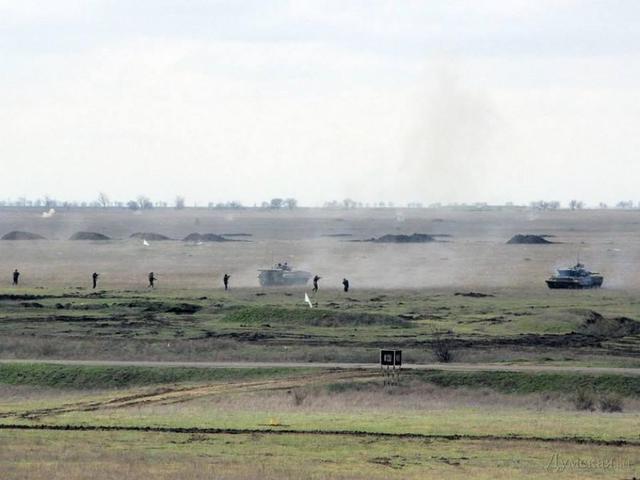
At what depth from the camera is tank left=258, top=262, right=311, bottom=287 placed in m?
109

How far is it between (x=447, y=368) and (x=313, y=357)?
753cm

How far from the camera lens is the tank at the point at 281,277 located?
109375 mm

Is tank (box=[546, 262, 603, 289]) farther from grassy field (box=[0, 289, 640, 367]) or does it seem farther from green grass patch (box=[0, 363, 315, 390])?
green grass patch (box=[0, 363, 315, 390])

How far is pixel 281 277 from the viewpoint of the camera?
110m

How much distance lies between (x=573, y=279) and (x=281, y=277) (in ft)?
76.2

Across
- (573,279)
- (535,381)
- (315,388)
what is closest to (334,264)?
(573,279)

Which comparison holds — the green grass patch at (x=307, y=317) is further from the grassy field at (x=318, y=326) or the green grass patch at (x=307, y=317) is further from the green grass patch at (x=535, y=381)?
the green grass patch at (x=535, y=381)

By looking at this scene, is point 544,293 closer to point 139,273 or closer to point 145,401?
point 139,273

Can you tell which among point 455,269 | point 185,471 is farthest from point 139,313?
point 455,269

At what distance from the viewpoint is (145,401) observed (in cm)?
5038

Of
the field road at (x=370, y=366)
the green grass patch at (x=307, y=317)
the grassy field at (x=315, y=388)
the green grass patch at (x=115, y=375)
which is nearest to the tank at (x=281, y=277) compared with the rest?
the grassy field at (x=315, y=388)

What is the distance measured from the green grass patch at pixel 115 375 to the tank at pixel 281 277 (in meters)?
52.1

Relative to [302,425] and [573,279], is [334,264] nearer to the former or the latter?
[573,279]

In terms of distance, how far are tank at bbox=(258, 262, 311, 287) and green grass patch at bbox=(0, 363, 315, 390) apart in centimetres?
5207
